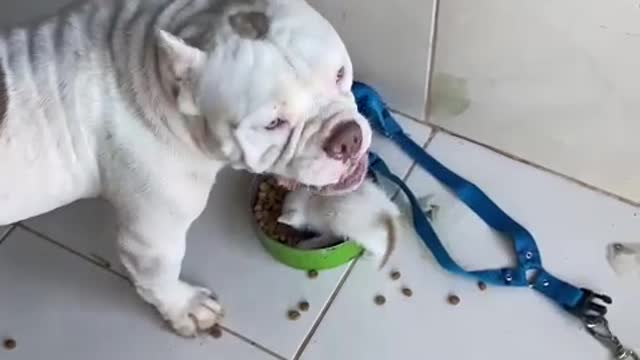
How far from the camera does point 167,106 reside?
3.51ft

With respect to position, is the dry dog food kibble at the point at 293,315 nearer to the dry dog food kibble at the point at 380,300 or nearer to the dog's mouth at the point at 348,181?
the dry dog food kibble at the point at 380,300

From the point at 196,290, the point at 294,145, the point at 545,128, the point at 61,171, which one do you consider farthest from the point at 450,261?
the point at 61,171

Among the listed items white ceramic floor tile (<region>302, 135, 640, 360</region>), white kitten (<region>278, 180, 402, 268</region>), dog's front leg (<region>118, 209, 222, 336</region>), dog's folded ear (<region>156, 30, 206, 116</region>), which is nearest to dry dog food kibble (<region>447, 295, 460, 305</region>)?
white ceramic floor tile (<region>302, 135, 640, 360</region>)

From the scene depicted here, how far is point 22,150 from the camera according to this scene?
3.51 feet

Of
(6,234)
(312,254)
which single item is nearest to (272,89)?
(312,254)

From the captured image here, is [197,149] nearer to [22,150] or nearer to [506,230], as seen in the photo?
[22,150]

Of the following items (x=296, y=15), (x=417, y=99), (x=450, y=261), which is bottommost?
(x=450, y=261)

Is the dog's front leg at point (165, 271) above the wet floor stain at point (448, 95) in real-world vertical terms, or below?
below

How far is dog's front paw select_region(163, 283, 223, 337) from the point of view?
4.48ft

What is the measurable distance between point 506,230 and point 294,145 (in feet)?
1.68

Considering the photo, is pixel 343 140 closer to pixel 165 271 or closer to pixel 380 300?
pixel 165 271

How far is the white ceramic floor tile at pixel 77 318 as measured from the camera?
4.58 ft

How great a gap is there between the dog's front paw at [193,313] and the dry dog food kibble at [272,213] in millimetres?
126

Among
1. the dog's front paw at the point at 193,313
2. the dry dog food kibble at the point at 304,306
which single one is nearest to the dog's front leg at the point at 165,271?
the dog's front paw at the point at 193,313
